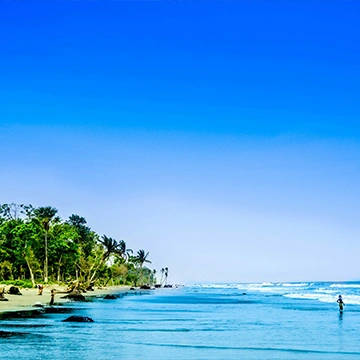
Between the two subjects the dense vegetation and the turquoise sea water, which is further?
the dense vegetation

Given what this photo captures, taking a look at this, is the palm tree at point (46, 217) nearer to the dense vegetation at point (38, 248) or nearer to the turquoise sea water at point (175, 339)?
the dense vegetation at point (38, 248)

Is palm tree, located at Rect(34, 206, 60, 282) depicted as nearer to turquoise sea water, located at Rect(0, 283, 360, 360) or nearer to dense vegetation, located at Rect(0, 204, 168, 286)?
dense vegetation, located at Rect(0, 204, 168, 286)

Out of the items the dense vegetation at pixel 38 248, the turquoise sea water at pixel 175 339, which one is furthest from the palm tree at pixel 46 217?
the turquoise sea water at pixel 175 339

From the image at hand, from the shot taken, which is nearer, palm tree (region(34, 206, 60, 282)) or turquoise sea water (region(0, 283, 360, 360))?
turquoise sea water (region(0, 283, 360, 360))

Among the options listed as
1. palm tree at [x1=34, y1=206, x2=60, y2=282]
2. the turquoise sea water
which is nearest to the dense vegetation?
palm tree at [x1=34, y1=206, x2=60, y2=282]

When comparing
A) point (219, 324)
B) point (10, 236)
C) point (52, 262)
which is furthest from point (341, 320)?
point (52, 262)

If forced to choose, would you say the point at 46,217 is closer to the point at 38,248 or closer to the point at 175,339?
the point at 38,248

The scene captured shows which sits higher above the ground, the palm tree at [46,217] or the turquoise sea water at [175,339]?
the palm tree at [46,217]

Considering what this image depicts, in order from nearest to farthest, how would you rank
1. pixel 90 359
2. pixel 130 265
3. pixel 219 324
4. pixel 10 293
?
pixel 90 359 < pixel 219 324 < pixel 10 293 < pixel 130 265

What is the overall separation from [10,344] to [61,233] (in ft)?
252

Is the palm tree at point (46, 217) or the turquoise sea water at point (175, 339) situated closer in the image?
the turquoise sea water at point (175, 339)

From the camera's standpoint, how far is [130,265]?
175m

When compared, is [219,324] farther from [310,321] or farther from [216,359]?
[216,359]

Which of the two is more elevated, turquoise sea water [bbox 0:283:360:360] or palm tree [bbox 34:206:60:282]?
palm tree [bbox 34:206:60:282]
